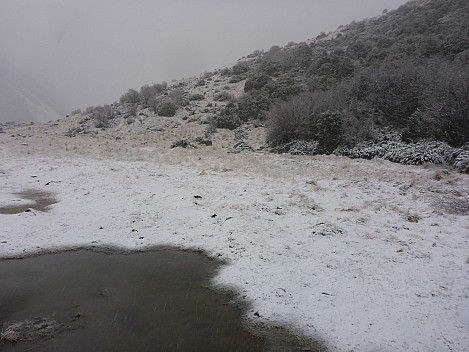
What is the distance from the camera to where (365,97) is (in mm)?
21203

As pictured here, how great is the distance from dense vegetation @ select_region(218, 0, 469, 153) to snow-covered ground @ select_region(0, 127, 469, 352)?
3516mm

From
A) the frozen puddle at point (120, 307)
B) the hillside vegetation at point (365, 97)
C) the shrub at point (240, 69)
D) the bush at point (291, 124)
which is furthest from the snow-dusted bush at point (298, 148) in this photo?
the shrub at point (240, 69)

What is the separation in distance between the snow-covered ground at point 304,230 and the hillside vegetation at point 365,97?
2768 millimetres

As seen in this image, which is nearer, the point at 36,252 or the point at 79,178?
the point at 36,252

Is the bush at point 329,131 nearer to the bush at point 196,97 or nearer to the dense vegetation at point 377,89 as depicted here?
the dense vegetation at point 377,89

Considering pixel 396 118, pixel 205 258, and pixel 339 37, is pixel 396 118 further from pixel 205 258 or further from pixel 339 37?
pixel 339 37

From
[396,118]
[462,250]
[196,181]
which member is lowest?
[462,250]

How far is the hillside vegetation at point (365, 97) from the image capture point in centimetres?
1603

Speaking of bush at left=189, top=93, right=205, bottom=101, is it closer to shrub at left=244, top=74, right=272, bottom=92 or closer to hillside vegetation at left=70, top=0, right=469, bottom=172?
hillside vegetation at left=70, top=0, right=469, bottom=172

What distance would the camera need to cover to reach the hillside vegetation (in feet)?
52.6

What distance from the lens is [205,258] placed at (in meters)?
8.21

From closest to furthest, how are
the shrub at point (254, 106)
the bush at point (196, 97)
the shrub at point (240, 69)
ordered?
1. the shrub at point (254, 106)
2. the bush at point (196, 97)
3. the shrub at point (240, 69)

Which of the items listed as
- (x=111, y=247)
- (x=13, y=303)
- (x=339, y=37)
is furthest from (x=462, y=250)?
(x=339, y=37)

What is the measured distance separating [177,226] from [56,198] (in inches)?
213
